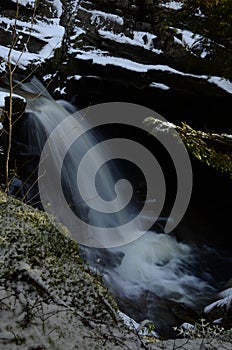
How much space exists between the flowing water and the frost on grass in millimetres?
4389

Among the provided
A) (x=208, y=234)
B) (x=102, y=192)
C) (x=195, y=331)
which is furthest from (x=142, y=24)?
(x=195, y=331)

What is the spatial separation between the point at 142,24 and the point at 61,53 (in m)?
3.04

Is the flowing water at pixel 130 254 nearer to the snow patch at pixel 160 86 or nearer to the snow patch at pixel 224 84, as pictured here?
the snow patch at pixel 160 86

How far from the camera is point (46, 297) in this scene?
247 centimetres

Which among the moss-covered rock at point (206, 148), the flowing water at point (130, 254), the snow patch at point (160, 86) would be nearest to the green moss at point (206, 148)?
the moss-covered rock at point (206, 148)

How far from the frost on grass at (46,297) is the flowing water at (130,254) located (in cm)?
439

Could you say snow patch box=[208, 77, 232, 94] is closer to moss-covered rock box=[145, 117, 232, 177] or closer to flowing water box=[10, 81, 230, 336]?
flowing water box=[10, 81, 230, 336]

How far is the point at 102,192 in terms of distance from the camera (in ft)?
37.4

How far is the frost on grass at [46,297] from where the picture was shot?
2.09m

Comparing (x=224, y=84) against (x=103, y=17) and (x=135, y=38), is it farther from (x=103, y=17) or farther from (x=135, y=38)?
(x=103, y=17)

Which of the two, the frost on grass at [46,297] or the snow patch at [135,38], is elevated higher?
the snow patch at [135,38]

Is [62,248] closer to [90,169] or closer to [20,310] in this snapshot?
[20,310]

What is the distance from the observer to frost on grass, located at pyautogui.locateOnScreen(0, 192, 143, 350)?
2.09 metres

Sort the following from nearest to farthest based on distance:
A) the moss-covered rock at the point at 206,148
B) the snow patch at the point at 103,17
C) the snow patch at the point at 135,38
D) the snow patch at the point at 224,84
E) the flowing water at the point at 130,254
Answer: the moss-covered rock at the point at 206,148 → the flowing water at the point at 130,254 → the snow patch at the point at 224,84 → the snow patch at the point at 135,38 → the snow patch at the point at 103,17
